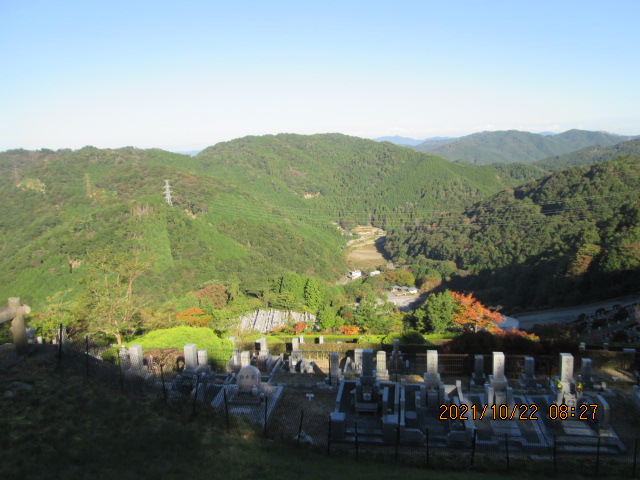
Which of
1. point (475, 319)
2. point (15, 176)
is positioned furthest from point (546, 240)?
point (15, 176)

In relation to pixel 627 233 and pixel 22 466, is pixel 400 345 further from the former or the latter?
pixel 627 233

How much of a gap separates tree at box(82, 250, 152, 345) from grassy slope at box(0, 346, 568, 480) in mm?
12337

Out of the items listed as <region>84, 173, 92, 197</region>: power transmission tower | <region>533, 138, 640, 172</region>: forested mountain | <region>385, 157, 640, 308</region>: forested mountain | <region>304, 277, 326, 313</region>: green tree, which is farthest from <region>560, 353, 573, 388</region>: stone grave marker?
<region>533, 138, 640, 172</region>: forested mountain

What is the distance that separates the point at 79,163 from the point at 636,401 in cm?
9392

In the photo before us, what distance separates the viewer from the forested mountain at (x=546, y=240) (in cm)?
3675

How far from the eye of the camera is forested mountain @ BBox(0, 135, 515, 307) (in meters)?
46.9

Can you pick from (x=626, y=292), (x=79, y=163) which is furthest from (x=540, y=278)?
(x=79, y=163)

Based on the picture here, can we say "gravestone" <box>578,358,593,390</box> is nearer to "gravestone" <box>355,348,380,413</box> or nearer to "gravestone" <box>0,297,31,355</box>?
"gravestone" <box>355,348,380,413</box>

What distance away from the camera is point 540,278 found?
44.0m

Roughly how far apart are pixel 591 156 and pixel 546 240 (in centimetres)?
12849

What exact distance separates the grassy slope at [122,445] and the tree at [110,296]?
40.5 feet

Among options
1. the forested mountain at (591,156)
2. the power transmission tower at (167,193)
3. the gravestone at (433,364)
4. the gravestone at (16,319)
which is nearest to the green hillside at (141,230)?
the power transmission tower at (167,193)

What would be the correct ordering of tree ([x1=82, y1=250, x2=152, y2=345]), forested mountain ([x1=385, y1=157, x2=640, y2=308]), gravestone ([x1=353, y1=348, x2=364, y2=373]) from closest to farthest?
gravestone ([x1=353, y1=348, x2=364, y2=373]) < tree ([x1=82, y1=250, x2=152, y2=345]) < forested mountain ([x1=385, y1=157, x2=640, y2=308])

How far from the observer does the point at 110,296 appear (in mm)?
22109
